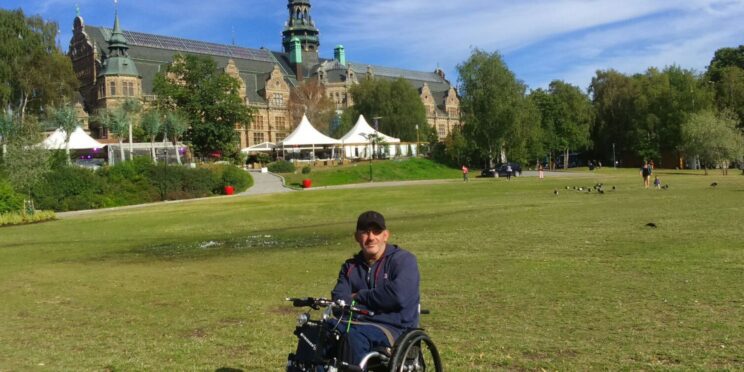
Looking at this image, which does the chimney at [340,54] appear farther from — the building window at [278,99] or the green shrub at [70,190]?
the green shrub at [70,190]

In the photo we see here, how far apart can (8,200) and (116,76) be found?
2456 inches

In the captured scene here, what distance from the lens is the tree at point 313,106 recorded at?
4131 inches

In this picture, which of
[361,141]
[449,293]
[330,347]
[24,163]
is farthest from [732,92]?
[330,347]

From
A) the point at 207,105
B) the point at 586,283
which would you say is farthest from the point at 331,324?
the point at 207,105

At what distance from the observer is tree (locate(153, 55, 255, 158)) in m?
71.8

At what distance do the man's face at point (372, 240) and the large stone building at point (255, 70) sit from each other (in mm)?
88416

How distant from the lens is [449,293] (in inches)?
399

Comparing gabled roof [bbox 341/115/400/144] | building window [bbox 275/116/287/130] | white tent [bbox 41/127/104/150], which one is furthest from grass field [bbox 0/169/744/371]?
A: building window [bbox 275/116/287/130]

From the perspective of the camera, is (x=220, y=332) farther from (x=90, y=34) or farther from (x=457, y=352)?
(x=90, y=34)

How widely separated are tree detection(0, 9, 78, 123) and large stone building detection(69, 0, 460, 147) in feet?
82.7

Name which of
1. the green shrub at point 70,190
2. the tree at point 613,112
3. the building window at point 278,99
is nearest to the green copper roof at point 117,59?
the building window at point 278,99

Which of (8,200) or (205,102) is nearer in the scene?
(8,200)

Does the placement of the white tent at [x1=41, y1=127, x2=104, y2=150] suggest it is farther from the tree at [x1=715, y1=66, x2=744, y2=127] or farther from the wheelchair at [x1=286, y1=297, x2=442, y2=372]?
the tree at [x1=715, y1=66, x2=744, y2=127]

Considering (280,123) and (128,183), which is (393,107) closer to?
(280,123)
